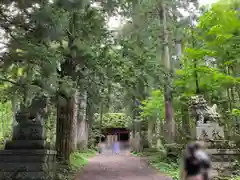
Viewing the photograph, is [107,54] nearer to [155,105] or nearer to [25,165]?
[25,165]

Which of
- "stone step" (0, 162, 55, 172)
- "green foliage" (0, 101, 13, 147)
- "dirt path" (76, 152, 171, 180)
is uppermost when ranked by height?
"green foliage" (0, 101, 13, 147)

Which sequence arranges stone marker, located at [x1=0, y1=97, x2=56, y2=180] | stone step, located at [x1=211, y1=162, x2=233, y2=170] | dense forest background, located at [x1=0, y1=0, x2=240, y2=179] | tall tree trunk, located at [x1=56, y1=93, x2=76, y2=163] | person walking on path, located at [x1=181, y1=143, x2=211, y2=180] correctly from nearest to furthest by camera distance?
1. person walking on path, located at [x1=181, y1=143, x2=211, y2=180]
2. dense forest background, located at [x1=0, y1=0, x2=240, y2=179]
3. stone marker, located at [x1=0, y1=97, x2=56, y2=180]
4. stone step, located at [x1=211, y1=162, x2=233, y2=170]
5. tall tree trunk, located at [x1=56, y1=93, x2=76, y2=163]

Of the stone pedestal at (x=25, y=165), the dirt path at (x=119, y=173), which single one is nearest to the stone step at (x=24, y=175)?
the stone pedestal at (x=25, y=165)

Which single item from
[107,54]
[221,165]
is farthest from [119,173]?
[107,54]

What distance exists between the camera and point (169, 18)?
16.3m

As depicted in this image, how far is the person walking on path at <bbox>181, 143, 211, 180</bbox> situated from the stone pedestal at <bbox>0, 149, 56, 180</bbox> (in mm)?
5671

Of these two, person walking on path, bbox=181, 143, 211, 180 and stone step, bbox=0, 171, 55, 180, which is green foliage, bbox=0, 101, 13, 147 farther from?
person walking on path, bbox=181, 143, 211, 180

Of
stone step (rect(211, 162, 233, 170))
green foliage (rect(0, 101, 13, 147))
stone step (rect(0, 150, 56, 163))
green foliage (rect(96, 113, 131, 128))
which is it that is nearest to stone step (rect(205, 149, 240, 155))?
stone step (rect(211, 162, 233, 170))

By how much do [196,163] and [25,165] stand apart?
A: 6.17m

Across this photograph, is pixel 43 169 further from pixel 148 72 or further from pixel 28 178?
pixel 148 72

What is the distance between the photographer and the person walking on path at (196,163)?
11.7 feet

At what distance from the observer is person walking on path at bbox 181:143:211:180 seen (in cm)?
357

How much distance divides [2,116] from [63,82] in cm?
1423

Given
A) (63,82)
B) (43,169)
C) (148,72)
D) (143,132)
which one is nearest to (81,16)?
(63,82)
